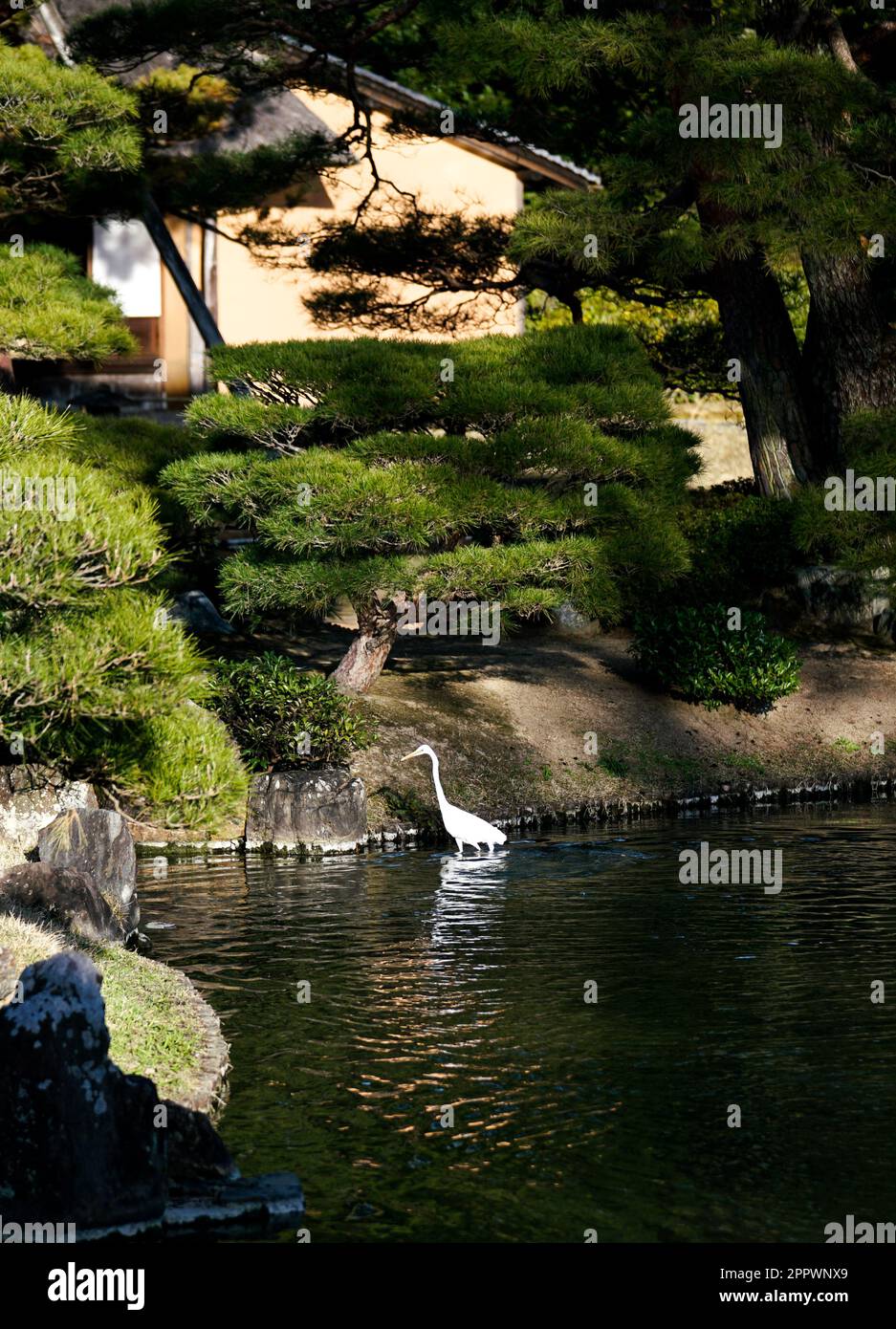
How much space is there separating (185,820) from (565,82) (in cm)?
1164

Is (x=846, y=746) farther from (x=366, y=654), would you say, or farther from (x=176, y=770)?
(x=176, y=770)

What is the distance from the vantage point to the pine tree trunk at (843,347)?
73.5 ft

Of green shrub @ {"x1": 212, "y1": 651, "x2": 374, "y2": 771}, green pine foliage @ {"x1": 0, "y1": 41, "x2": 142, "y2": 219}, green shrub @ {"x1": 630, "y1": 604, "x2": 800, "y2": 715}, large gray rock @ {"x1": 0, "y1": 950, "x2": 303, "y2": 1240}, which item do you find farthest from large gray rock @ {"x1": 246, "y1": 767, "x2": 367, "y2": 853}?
large gray rock @ {"x1": 0, "y1": 950, "x2": 303, "y2": 1240}

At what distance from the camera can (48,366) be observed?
28859 mm

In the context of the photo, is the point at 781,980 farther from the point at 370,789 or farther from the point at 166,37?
the point at 166,37

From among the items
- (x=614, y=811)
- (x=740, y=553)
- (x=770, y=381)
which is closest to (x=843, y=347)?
(x=770, y=381)

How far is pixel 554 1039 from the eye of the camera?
9.95m

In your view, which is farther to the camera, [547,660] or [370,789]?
[547,660]

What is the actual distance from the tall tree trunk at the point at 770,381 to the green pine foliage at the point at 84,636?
15.3 metres

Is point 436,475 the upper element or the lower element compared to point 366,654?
upper

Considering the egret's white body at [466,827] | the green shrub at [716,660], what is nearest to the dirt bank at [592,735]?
the green shrub at [716,660]

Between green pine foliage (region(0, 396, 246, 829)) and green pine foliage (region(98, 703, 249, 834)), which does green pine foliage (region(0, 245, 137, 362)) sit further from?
green pine foliage (region(98, 703, 249, 834))

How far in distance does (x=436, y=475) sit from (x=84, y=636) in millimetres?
8269
